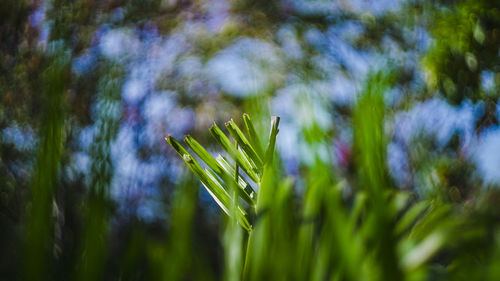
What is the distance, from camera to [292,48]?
3857 mm

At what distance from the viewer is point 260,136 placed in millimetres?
240

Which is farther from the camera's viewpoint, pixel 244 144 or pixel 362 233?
pixel 244 144

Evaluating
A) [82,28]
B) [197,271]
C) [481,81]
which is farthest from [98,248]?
[82,28]

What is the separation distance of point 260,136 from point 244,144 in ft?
0.19

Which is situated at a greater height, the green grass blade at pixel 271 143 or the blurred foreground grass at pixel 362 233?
the green grass blade at pixel 271 143

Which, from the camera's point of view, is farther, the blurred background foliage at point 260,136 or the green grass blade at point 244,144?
the green grass blade at point 244,144

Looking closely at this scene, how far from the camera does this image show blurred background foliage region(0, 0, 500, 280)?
0.16 meters

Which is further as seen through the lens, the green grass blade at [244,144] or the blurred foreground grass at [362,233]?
the green grass blade at [244,144]

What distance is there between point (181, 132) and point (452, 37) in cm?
271

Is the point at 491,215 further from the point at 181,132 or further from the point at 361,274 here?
the point at 181,132

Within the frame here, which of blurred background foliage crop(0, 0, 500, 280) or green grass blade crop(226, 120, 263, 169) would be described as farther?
green grass blade crop(226, 120, 263, 169)

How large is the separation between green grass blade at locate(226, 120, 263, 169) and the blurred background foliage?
3cm

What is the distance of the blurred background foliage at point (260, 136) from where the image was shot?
16cm

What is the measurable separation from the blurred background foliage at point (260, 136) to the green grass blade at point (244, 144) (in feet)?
0.08
